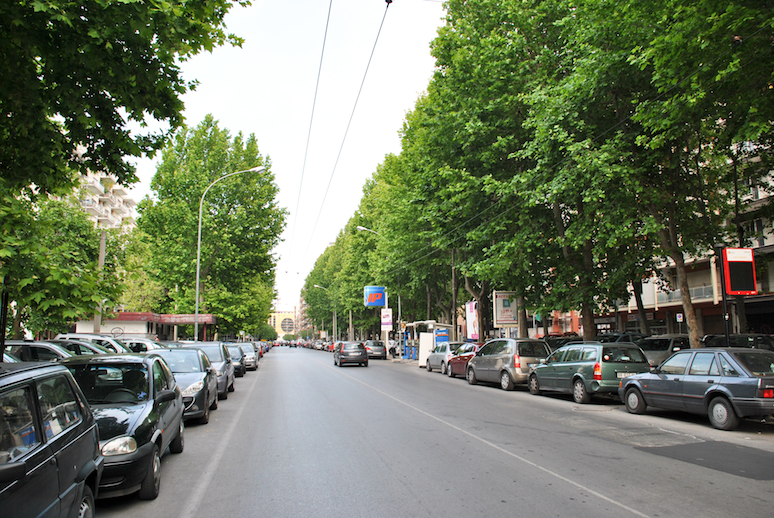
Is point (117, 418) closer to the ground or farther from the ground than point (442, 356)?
farther from the ground

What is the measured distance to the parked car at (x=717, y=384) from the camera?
945cm

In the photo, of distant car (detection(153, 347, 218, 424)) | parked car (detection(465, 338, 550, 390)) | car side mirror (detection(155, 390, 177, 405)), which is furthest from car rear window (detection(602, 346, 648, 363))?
car side mirror (detection(155, 390, 177, 405))

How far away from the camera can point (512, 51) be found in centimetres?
2073

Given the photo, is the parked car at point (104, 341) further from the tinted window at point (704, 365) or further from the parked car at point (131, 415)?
the tinted window at point (704, 365)

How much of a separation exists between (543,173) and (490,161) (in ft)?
12.7

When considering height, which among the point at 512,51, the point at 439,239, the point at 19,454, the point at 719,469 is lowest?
the point at 719,469

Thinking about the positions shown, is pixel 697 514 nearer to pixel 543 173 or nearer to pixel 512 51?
pixel 543 173

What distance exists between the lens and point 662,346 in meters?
20.9

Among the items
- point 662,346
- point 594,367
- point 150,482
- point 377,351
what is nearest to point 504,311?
point 662,346

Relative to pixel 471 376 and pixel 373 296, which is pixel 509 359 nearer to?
pixel 471 376

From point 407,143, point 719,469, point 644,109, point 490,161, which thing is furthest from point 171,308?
point 719,469

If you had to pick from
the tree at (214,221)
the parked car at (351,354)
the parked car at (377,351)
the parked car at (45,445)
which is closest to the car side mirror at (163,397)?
the parked car at (45,445)

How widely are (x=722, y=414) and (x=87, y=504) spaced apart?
408 inches

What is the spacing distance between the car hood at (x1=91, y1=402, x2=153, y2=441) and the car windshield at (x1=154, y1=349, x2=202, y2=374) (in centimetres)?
498
